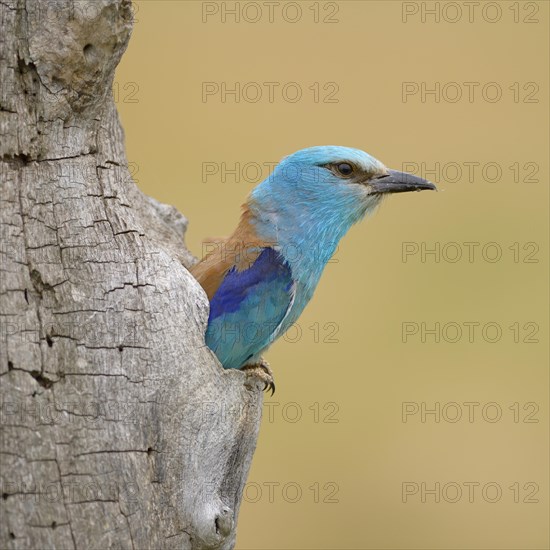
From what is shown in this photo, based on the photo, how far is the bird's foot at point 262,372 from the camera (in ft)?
15.5

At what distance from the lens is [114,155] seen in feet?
13.6

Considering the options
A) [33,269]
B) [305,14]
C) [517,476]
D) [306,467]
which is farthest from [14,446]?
[305,14]

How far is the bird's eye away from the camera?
5002 millimetres

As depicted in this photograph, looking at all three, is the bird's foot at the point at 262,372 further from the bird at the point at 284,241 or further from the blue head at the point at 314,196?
the blue head at the point at 314,196

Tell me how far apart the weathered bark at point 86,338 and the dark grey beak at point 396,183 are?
1410 mm

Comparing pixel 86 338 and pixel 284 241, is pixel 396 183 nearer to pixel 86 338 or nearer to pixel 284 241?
pixel 284 241

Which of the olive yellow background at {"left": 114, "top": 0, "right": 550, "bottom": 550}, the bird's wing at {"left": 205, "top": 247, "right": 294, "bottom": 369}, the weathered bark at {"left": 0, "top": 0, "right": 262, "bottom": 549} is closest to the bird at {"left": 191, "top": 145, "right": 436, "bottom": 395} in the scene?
the bird's wing at {"left": 205, "top": 247, "right": 294, "bottom": 369}

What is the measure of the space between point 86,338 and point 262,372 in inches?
52.2

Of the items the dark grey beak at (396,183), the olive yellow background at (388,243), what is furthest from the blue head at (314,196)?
the olive yellow background at (388,243)

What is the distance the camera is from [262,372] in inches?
193

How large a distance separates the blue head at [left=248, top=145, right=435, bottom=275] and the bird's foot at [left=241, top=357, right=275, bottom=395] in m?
0.53

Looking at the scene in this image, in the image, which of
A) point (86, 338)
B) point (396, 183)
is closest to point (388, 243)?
point (396, 183)

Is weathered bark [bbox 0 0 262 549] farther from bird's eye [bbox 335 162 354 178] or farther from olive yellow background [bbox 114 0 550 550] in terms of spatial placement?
olive yellow background [bbox 114 0 550 550]

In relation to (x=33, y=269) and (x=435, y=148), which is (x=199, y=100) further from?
(x=33, y=269)
